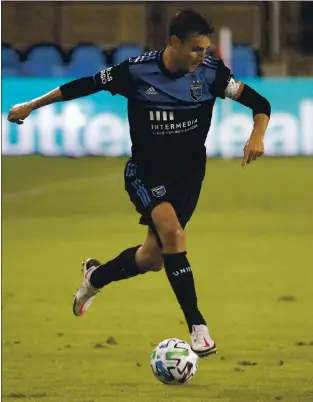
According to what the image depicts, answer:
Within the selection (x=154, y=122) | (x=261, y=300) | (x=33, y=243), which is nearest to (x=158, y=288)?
(x=261, y=300)

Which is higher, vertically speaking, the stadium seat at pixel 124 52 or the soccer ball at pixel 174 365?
the stadium seat at pixel 124 52

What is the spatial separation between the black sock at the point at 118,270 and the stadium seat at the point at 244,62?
662 inches

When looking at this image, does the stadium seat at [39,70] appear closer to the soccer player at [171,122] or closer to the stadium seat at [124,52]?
the stadium seat at [124,52]

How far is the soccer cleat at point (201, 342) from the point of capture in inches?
271

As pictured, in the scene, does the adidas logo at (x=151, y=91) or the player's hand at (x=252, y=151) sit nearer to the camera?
the player's hand at (x=252, y=151)

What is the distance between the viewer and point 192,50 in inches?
275

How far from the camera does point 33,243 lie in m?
13.7

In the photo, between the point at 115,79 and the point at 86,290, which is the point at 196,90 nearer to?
the point at 115,79

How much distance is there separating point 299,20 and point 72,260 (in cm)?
1472

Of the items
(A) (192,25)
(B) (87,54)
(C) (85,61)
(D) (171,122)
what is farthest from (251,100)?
(B) (87,54)

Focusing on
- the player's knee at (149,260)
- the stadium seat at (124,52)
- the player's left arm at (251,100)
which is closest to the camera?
the player's left arm at (251,100)

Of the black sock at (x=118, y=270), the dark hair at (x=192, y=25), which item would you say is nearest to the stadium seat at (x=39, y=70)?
the black sock at (x=118, y=270)

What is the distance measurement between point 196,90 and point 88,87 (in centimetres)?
62

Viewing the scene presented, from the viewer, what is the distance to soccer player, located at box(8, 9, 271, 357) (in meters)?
7.19
